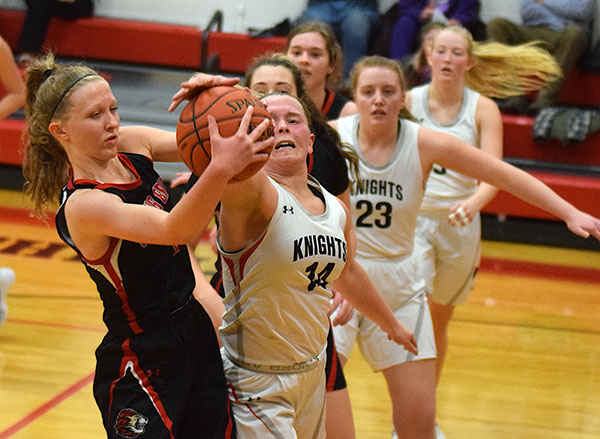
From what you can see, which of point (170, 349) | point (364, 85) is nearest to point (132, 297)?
Result: point (170, 349)

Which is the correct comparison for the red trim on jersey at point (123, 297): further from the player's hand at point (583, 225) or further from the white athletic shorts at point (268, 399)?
the player's hand at point (583, 225)

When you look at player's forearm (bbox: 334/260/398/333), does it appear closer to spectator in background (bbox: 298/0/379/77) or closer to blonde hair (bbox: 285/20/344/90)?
blonde hair (bbox: 285/20/344/90)

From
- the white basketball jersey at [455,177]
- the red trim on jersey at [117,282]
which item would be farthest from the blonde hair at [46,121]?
the white basketball jersey at [455,177]

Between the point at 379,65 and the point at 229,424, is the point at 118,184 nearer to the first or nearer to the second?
the point at 229,424

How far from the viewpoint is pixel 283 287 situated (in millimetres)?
2521

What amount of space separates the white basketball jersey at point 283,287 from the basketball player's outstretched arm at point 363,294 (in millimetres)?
331

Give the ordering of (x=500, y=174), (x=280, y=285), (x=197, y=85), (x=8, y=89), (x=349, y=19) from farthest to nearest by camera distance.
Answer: (x=349, y=19) < (x=8, y=89) < (x=500, y=174) < (x=280, y=285) < (x=197, y=85)

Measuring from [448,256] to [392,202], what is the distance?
42.8 inches

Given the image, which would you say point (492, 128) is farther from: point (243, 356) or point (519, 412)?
point (243, 356)

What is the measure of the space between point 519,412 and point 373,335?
1528mm

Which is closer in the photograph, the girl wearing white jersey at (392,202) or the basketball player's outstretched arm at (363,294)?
the basketball player's outstretched arm at (363,294)

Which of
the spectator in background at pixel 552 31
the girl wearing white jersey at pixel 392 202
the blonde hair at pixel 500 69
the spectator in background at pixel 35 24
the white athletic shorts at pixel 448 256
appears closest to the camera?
the girl wearing white jersey at pixel 392 202

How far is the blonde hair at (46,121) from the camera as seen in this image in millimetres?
2473

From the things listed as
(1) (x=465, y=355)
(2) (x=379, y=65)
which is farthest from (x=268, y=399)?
(1) (x=465, y=355)
